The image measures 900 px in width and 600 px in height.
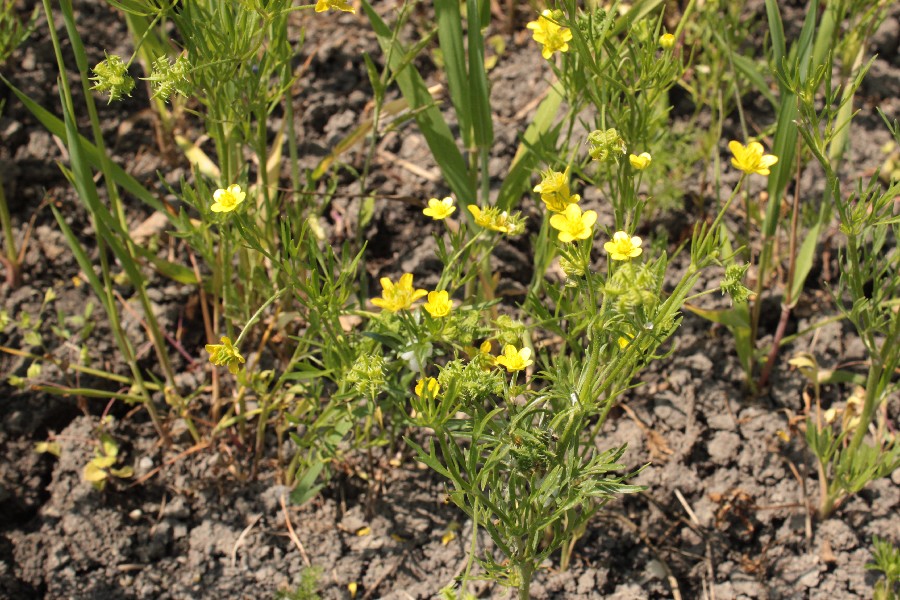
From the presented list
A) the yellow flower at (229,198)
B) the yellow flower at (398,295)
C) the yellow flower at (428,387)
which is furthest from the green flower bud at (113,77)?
the yellow flower at (428,387)

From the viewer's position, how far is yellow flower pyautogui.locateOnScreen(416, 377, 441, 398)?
1572 millimetres

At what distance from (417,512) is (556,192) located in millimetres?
993

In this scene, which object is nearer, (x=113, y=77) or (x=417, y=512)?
(x=113, y=77)

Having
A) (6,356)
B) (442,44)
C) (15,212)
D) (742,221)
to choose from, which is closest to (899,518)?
(742,221)

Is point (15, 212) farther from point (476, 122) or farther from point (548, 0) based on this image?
point (548, 0)

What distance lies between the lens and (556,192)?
1761 millimetres

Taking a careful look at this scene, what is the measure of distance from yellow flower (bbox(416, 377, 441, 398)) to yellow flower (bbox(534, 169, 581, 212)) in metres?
0.42

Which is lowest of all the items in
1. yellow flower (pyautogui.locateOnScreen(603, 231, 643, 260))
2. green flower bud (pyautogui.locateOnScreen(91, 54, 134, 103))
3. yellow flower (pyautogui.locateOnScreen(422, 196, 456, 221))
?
yellow flower (pyautogui.locateOnScreen(422, 196, 456, 221))

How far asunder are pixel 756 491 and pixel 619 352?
97 cm

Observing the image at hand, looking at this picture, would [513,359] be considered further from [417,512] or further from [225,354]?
[417,512]

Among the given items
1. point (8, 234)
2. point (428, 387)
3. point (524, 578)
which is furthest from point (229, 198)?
point (8, 234)

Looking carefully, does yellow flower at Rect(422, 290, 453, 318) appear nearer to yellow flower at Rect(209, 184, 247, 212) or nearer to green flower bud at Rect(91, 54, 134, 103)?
yellow flower at Rect(209, 184, 247, 212)

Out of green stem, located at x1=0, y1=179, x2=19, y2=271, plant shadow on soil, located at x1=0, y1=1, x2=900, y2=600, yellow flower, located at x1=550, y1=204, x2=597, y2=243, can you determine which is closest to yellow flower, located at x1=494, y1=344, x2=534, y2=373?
yellow flower, located at x1=550, y1=204, x2=597, y2=243

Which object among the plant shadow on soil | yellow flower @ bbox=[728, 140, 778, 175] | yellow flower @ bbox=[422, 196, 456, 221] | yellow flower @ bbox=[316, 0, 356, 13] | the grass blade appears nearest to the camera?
yellow flower @ bbox=[728, 140, 778, 175]
